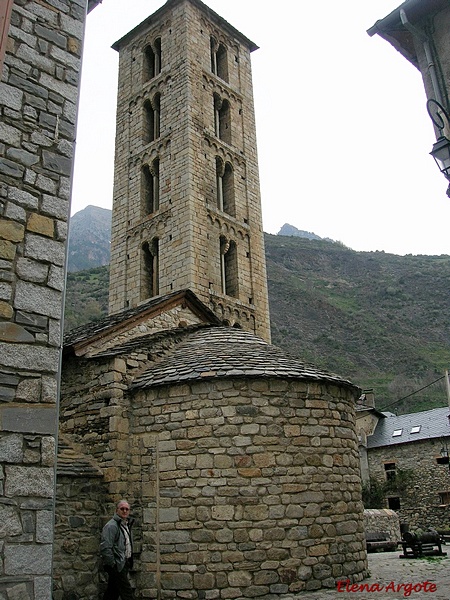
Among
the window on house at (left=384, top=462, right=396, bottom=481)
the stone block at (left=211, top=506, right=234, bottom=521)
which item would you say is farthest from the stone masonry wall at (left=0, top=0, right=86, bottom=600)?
the window on house at (left=384, top=462, right=396, bottom=481)

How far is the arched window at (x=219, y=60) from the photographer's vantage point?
19516mm

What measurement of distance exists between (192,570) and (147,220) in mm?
11304

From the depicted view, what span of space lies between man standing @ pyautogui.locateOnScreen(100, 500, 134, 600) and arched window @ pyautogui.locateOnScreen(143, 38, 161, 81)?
641 inches

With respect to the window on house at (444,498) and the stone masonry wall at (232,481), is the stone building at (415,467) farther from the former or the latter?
Answer: the stone masonry wall at (232,481)

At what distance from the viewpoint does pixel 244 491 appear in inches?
304

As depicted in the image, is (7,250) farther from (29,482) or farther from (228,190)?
(228,190)

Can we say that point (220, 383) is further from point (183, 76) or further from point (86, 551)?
point (183, 76)

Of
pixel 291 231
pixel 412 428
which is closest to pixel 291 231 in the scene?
pixel 291 231

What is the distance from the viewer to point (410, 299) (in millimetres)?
65250

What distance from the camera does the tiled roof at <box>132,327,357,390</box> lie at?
8.34 meters

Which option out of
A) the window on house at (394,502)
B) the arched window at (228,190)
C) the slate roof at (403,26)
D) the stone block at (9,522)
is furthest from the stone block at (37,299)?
the window on house at (394,502)

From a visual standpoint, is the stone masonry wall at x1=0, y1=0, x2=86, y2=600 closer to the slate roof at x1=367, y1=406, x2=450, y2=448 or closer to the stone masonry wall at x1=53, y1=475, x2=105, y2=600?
the stone masonry wall at x1=53, y1=475, x2=105, y2=600

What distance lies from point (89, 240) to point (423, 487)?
11496 cm

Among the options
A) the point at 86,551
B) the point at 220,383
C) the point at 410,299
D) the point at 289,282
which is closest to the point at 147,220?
the point at 220,383
